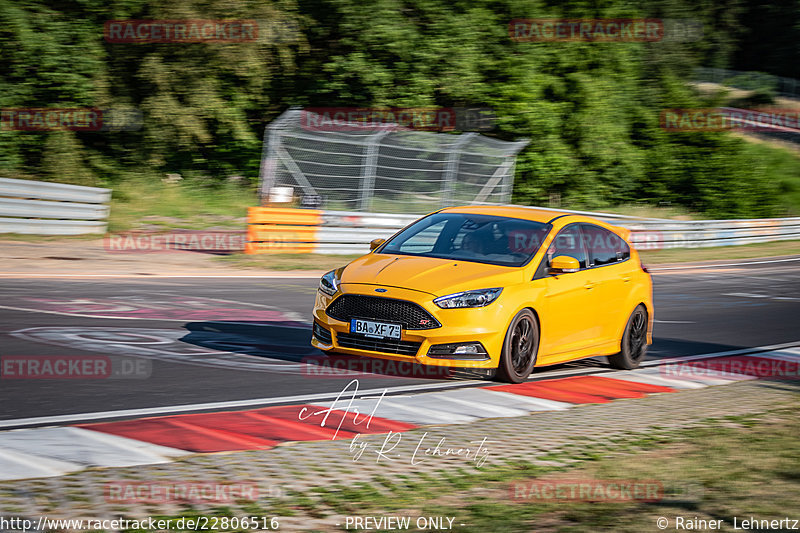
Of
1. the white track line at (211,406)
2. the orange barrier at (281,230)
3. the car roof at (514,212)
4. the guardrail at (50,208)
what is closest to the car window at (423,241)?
the car roof at (514,212)

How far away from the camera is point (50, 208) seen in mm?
21547

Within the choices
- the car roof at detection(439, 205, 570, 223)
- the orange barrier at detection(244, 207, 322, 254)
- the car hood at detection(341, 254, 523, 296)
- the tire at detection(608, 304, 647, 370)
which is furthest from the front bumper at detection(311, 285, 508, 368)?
the orange barrier at detection(244, 207, 322, 254)

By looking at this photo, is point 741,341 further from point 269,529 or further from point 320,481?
point 269,529

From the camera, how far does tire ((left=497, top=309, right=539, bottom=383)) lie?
8848mm

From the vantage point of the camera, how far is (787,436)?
7176mm

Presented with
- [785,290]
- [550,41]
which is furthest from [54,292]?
[550,41]

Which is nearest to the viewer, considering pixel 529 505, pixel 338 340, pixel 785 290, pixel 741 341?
pixel 529 505

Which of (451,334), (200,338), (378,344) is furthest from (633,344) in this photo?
(200,338)

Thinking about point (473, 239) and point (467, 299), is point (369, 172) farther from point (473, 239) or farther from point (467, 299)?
point (467, 299)

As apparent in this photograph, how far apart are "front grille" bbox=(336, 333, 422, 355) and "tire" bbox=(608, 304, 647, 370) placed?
10.1 feet

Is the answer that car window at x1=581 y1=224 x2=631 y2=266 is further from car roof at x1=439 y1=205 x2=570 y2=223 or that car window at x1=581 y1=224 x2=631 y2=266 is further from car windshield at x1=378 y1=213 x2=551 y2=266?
car windshield at x1=378 y1=213 x2=551 y2=266

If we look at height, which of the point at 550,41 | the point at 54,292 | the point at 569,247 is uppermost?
the point at 550,41

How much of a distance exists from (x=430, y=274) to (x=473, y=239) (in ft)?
3.32

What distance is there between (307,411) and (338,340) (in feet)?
5.04
